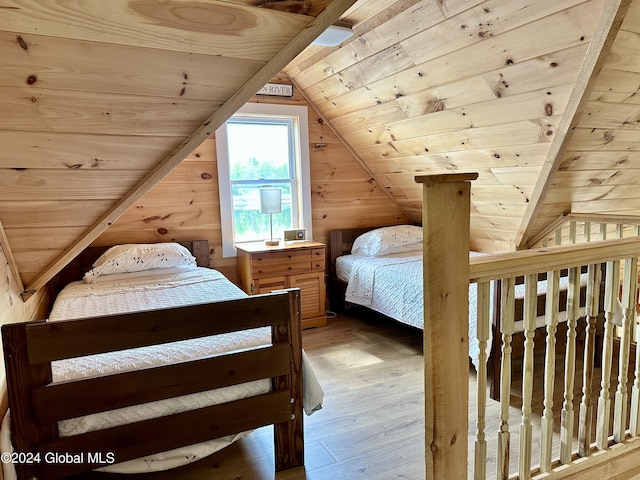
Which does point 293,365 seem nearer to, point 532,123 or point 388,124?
point 532,123

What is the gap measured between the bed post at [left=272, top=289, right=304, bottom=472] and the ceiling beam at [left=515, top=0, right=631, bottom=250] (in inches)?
68.7

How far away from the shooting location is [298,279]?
3791 mm

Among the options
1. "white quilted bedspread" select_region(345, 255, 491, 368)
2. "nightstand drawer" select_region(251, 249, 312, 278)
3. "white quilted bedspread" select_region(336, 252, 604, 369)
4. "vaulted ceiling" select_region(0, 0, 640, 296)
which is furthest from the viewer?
"nightstand drawer" select_region(251, 249, 312, 278)

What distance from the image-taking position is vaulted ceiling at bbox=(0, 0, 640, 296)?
1386 mm

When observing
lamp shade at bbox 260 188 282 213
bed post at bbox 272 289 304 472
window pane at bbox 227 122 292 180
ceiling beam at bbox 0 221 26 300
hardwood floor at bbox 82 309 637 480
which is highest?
window pane at bbox 227 122 292 180

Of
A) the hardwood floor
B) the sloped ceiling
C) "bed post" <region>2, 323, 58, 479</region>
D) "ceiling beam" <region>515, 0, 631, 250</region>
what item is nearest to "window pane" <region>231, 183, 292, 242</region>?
the sloped ceiling

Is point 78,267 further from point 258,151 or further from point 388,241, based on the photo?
point 388,241

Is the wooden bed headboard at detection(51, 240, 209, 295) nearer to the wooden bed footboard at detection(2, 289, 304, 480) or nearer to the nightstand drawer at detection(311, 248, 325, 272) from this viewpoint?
the nightstand drawer at detection(311, 248, 325, 272)

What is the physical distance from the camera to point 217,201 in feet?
12.8

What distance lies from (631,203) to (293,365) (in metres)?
3.41

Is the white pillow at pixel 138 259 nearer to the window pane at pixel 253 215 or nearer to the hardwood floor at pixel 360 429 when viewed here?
the window pane at pixel 253 215

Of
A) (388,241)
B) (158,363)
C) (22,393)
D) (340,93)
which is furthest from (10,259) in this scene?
(388,241)

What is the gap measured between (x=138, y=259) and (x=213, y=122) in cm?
176

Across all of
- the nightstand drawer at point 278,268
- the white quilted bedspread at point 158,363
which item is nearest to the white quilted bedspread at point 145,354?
the white quilted bedspread at point 158,363
